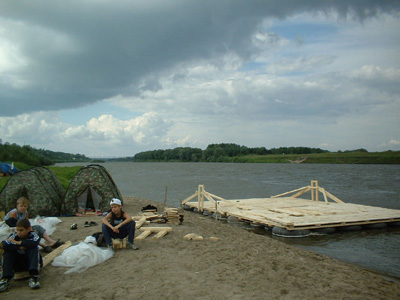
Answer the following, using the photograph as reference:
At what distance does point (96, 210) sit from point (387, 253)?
39.4ft

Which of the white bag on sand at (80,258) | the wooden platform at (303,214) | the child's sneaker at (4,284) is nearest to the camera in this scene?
the child's sneaker at (4,284)

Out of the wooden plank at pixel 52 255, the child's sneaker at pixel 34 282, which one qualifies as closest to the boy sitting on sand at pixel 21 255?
the child's sneaker at pixel 34 282

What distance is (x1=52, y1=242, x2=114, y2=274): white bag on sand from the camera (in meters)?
7.23

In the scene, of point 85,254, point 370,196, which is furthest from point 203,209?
point 370,196

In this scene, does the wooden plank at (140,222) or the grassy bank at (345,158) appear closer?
the wooden plank at (140,222)

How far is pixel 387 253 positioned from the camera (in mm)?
12531

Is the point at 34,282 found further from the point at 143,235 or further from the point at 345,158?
the point at 345,158

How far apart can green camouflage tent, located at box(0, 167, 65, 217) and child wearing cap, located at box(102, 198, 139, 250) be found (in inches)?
257

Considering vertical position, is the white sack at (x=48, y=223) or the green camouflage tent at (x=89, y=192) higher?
the green camouflage tent at (x=89, y=192)

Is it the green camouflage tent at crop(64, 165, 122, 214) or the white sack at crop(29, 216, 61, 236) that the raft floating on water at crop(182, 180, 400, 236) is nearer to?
the green camouflage tent at crop(64, 165, 122, 214)

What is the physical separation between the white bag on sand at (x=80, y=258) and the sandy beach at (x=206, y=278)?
0.50 ft

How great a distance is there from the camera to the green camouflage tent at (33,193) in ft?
44.3

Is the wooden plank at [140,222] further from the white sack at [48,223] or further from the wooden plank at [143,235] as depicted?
the white sack at [48,223]

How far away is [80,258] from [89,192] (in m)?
8.28
